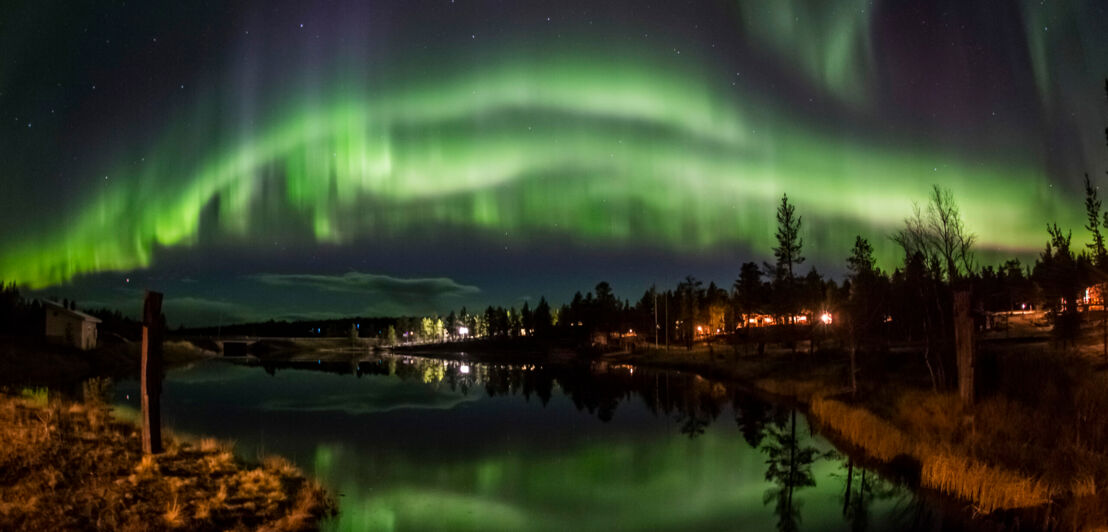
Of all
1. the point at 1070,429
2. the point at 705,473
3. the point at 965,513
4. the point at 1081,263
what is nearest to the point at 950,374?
the point at 1070,429

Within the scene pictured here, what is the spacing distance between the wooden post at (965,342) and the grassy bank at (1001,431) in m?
0.58

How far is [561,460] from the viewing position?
26078 mm

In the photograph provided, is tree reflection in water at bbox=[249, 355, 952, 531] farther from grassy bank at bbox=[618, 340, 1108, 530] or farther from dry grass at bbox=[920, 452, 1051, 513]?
grassy bank at bbox=[618, 340, 1108, 530]

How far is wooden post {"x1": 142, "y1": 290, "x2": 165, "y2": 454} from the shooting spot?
18.6 metres

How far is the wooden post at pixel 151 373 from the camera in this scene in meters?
18.6

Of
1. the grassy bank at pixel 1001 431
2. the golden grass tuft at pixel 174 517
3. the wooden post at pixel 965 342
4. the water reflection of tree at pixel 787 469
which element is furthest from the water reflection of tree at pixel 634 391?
the golden grass tuft at pixel 174 517

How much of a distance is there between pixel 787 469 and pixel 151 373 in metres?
19.4

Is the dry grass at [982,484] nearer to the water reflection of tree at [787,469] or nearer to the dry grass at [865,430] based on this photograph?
the dry grass at [865,430]

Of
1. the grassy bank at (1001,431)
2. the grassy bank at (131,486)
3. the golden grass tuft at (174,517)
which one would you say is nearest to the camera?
the grassy bank at (131,486)

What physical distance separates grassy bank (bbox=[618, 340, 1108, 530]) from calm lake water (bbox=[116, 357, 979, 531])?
1.35 m

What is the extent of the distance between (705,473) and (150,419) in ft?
53.6

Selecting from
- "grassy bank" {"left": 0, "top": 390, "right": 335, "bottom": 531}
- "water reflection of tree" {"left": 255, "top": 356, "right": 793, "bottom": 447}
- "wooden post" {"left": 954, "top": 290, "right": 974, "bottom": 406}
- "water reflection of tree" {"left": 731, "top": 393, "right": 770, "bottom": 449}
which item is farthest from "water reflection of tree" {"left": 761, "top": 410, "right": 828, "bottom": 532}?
"grassy bank" {"left": 0, "top": 390, "right": 335, "bottom": 531}

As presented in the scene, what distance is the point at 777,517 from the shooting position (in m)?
18.0

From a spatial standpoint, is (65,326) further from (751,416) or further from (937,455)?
(937,455)
